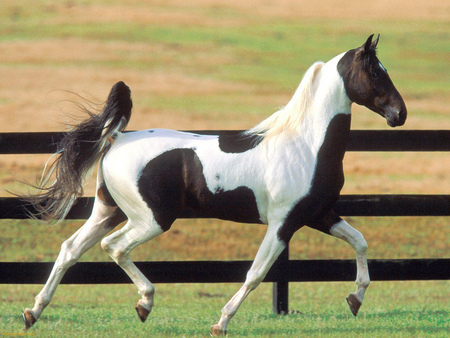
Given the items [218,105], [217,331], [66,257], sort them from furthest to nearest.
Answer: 1. [218,105]
2. [66,257]
3. [217,331]

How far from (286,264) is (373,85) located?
5.56ft

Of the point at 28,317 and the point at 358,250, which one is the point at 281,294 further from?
the point at 28,317

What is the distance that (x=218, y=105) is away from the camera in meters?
19.3

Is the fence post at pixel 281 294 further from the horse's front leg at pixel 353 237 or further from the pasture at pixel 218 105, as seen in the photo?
the horse's front leg at pixel 353 237

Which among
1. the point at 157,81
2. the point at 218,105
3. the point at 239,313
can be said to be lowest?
the point at 218,105

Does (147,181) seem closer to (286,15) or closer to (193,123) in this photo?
(193,123)

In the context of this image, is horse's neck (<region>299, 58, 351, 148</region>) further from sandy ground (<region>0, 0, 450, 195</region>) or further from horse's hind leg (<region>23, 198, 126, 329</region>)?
sandy ground (<region>0, 0, 450, 195</region>)

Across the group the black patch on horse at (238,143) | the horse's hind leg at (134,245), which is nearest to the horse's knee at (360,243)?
the black patch on horse at (238,143)

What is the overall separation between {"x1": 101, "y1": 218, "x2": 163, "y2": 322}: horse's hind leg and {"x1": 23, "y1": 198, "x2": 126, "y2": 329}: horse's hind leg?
0.19m

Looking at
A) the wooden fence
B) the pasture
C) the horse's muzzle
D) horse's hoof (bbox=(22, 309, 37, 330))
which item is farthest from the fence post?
horse's hoof (bbox=(22, 309, 37, 330))

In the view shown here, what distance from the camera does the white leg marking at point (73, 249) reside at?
4.67 metres

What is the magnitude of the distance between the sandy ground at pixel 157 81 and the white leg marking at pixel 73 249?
9.13 ft

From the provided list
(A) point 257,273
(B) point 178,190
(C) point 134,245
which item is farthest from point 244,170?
(C) point 134,245

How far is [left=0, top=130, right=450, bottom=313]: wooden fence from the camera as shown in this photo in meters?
5.38
